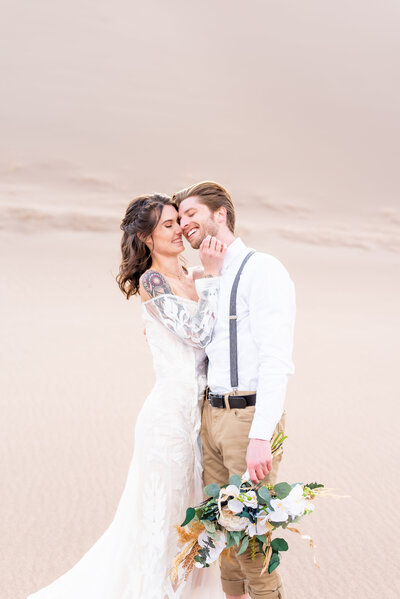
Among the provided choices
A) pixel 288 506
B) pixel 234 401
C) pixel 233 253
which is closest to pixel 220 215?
pixel 233 253

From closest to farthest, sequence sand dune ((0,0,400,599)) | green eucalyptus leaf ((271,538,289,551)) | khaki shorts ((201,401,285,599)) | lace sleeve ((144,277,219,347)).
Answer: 1. green eucalyptus leaf ((271,538,289,551))
2. khaki shorts ((201,401,285,599))
3. lace sleeve ((144,277,219,347))
4. sand dune ((0,0,400,599))

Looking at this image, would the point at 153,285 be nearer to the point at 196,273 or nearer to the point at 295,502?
the point at 196,273

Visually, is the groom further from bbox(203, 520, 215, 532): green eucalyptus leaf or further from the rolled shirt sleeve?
bbox(203, 520, 215, 532): green eucalyptus leaf

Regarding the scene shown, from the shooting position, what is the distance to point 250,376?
10.1 ft

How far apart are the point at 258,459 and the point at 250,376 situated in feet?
1.35

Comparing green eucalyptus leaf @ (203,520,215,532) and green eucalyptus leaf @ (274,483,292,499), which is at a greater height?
green eucalyptus leaf @ (274,483,292,499)

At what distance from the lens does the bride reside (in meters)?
3.34

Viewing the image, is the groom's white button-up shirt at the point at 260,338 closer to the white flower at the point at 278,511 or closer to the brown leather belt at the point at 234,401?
the brown leather belt at the point at 234,401

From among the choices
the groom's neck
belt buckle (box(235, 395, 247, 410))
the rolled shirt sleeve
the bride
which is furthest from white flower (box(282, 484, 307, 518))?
the groom's neck

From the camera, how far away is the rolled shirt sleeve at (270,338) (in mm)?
2885

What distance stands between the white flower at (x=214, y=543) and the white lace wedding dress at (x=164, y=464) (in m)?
0.46

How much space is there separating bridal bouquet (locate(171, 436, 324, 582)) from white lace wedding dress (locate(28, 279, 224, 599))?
0.41 m

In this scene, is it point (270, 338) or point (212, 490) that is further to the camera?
point (270, 338)

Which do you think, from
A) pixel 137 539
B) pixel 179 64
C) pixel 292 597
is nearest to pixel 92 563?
pixel 137 539
